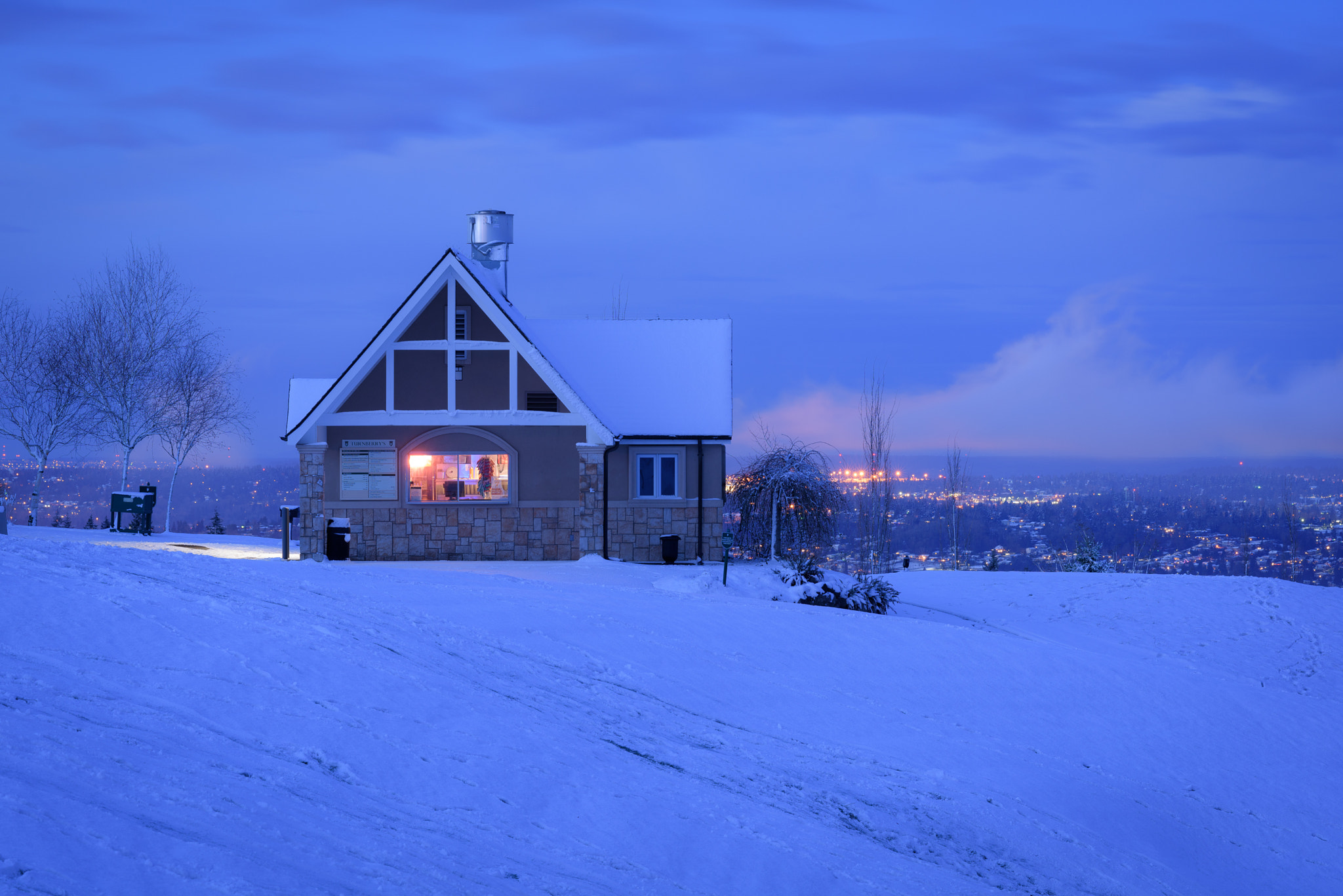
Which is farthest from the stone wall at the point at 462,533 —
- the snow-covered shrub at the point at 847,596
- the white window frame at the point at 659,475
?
the snow-covered shrub at the point at 847,596

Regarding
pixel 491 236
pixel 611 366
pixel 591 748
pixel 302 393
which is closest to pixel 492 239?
pixel 491 236

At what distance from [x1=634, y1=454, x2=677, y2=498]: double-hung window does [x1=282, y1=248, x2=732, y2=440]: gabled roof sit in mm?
635

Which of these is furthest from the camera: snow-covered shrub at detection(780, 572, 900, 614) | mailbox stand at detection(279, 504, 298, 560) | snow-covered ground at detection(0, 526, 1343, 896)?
mailbox stand at detection(279, 504, 298, 560)

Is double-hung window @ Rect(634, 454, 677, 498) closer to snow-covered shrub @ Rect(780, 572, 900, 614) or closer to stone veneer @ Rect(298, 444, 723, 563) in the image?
stone veneer @ Rect(298, 444, 723, 563)

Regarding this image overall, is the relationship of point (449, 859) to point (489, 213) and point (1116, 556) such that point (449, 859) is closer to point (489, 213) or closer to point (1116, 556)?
point (489, 213)

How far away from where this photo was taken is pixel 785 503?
25516 mm

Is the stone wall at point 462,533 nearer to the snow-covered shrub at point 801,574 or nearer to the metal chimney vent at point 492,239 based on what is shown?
the snow-covered shrub at point 801,574

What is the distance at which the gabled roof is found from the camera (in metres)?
21.5

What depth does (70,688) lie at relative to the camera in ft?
26.3

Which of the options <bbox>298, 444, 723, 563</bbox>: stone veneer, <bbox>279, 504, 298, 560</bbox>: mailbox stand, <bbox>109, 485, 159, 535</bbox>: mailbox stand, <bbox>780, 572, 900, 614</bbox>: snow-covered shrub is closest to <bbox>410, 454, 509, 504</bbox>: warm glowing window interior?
<bbox>298, 444, 723, 563</bbox>: stone veneer

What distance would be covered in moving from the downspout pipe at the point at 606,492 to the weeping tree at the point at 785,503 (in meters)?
4.55

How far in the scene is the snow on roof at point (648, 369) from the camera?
23.3 metres

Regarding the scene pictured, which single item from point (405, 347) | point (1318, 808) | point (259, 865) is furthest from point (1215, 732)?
point (405, 347)

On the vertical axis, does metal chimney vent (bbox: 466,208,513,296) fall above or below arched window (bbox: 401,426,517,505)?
above
